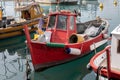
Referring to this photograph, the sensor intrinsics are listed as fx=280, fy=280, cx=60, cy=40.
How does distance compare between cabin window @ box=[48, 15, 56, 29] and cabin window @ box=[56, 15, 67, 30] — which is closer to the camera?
cabin window @ box=[56, 15, 67, 30]

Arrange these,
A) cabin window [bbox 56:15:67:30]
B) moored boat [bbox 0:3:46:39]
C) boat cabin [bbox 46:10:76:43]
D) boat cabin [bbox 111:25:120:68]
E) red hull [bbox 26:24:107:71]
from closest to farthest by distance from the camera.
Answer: boat cabin [bbox 111:25:120:68]
red hull [bbox 26:24:107:71]
boat cabin [bbox 46:10:76:43]
cabin window [bbox 56:15:67:30]
moored boat [bbox 0:3:46:39]

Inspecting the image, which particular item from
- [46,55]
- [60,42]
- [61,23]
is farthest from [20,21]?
[46,55]

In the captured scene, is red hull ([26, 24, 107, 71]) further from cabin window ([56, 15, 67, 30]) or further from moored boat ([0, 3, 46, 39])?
moored boat ([0, 3, 46, 39])

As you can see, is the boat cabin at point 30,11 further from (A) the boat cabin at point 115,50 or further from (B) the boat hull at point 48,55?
(A) the boat cabin at point 115,50

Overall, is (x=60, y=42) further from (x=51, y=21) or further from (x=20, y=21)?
(x=20, y=21)

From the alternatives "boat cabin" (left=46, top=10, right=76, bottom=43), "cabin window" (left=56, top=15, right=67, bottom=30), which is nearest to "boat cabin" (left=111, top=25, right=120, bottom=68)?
"boat cabin" (left=46, top=10, right=76, bottom=43)

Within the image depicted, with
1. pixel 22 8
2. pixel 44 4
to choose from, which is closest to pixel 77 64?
pixel 22 8

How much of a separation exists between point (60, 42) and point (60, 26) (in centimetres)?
85

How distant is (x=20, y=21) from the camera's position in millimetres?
21766

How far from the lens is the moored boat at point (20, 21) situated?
20.5 metres

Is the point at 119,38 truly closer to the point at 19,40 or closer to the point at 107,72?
the point at 107,72

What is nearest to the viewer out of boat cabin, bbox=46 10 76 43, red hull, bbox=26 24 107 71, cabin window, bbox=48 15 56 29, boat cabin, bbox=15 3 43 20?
red hull, bbox=26 24 107 71

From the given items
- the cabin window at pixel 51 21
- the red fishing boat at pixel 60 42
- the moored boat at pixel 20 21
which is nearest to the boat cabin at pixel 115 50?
the red fishing boat at pixel 60 42

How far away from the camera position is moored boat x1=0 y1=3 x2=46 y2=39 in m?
20.5
